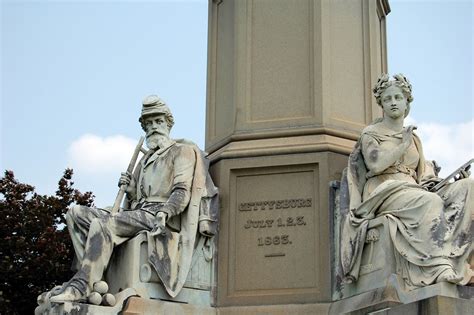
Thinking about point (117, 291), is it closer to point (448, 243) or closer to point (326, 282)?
point (326, 282)

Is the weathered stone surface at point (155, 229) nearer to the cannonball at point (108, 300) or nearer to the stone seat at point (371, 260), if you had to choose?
the cannonball at point (108, 300)

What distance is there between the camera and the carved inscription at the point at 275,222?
11305 mm

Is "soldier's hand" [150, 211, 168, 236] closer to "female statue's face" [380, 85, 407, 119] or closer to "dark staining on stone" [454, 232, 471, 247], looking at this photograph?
"female statue's face" [380, 85, 407, 119]

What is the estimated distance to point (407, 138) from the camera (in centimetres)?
1064

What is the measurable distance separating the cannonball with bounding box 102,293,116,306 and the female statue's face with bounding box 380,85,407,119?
12.4 feet

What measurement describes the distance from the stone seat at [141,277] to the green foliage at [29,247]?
30.0 feet

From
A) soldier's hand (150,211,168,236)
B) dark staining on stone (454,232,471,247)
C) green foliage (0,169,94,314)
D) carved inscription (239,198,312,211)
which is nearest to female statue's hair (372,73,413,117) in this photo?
carved inscription (239,198,312,211)

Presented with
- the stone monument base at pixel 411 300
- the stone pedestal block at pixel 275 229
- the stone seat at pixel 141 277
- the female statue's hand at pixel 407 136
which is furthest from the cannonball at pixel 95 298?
the female statue's hand at pixel 407 136

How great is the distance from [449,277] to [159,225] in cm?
330

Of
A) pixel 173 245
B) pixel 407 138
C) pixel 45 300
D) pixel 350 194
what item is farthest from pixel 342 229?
pixel 45 300

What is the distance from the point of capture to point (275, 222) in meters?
11.4

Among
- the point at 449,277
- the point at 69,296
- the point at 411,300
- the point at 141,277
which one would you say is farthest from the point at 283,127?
the point at 69,296

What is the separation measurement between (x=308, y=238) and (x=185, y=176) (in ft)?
5.35

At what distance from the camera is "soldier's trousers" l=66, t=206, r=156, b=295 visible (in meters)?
10.5
